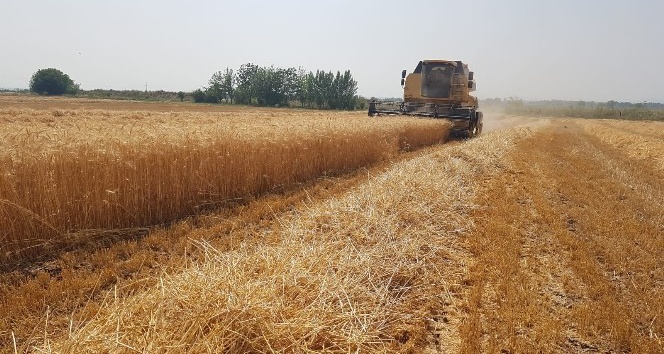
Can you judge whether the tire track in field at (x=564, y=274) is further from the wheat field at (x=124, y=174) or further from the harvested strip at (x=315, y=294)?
the wheat field at (x=124, y=174)

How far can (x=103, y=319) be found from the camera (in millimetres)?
2342

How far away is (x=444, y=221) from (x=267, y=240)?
7.65 ft

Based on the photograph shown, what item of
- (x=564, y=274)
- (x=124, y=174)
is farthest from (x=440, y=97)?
(x=124, y=174)

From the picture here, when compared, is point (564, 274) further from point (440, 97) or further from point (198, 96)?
→ point (198, 96)

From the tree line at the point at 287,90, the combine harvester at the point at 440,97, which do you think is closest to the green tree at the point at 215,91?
the tree line at the point at 287,90

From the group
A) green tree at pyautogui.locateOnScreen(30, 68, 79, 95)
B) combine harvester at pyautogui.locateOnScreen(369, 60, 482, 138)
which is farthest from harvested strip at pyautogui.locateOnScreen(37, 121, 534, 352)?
green tree at pyautogui.locateOnScreen(30, 68, 79, 95)

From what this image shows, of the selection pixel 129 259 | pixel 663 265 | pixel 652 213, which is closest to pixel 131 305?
pixel 129 259

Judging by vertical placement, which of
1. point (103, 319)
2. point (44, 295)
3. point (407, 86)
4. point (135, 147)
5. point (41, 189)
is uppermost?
point (407, 86)

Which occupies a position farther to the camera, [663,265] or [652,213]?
[652,213]

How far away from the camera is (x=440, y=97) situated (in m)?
18.1

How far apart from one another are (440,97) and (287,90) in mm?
61683

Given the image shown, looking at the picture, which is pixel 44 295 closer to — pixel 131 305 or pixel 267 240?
pixel 131 305

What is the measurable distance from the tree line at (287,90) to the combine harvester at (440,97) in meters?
53.4

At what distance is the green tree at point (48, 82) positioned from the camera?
268 feet
